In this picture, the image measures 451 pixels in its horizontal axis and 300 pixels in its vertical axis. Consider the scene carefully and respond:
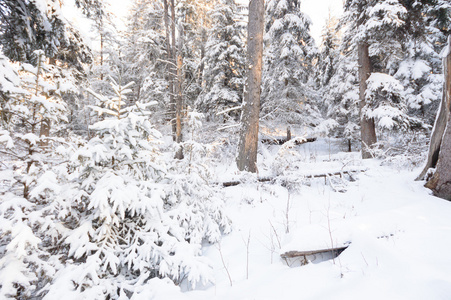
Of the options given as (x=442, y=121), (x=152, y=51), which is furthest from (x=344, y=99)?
(x=152, y=51)

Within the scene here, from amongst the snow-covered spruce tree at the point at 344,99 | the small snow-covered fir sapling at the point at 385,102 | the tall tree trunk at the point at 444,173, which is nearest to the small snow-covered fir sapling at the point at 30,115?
the tall tree trunk at the point at 444,173

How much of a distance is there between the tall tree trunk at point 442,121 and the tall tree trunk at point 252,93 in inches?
154

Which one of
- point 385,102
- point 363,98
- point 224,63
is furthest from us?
point 224,63

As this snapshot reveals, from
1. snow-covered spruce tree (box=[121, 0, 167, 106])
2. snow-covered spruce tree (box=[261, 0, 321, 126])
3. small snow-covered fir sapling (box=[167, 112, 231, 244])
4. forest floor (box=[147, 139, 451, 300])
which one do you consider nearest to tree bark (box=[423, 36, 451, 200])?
forest floor (box=[147, 139, 451, 300])

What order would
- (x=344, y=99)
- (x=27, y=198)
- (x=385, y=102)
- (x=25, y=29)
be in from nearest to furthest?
(x=27, y=198) < (x=25, y=29) < (x=385, y=102) < (x=344, y=99)

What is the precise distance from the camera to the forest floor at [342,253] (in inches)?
76.8

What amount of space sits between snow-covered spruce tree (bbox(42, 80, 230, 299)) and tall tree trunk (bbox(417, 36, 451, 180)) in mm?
5099

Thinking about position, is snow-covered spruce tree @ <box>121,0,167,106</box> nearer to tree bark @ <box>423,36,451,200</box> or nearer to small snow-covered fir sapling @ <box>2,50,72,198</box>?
small snow-covered fir sapling @ <box>2,50,72,198</box>

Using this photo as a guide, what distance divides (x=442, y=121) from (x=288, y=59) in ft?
38.4

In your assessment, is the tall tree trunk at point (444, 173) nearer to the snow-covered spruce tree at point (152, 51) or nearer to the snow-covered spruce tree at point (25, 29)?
the snow-covered spruce tree at point (25, 29)

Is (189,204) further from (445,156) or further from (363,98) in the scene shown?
(363,98)

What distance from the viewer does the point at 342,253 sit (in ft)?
8.34

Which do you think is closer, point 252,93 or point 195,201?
point 195,201

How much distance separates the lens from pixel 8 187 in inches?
101
